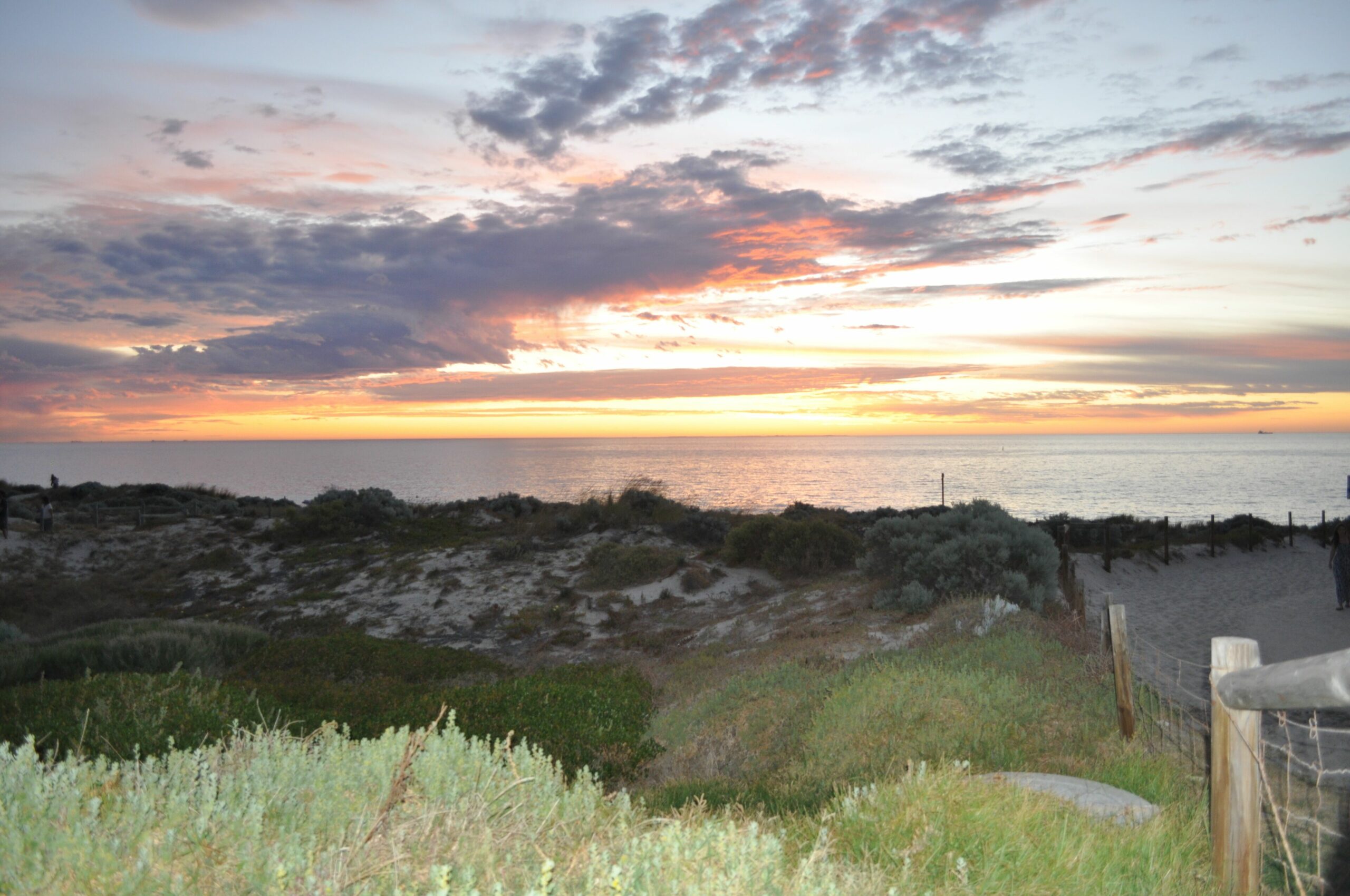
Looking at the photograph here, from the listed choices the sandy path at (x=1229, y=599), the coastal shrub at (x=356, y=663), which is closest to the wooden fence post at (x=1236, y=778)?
the coastal shrub at (x=356, y=663)

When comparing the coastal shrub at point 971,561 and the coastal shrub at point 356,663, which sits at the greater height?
the coastal shrub at point 971,561

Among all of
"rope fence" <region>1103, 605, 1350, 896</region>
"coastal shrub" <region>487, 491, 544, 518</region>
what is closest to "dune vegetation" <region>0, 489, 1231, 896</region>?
"rope fence" <region>1103, 605, 1350, 896</region>

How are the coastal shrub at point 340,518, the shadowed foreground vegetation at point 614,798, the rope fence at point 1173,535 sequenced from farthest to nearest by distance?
the rope fence at point 1173,535, the coastal shrub at point 340,518, the shadowed foreground vegetation at point 614,798

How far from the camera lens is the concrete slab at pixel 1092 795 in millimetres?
4672

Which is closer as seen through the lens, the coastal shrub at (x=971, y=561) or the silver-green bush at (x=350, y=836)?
the silver-green bush at (x=350, y=836)

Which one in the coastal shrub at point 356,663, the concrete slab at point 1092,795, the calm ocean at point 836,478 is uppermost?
the concrete slab at point 1092,795

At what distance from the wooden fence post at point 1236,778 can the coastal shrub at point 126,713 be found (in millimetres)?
6045

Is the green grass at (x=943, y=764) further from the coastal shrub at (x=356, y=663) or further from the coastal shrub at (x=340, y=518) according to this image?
the coastal shrub at (x=340, y=518)

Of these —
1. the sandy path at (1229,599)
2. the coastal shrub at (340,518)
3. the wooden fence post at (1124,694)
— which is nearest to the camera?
the wooden fence post at (1124,694)

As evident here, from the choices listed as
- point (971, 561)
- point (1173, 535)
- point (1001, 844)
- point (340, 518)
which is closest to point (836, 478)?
point (1173, 535)

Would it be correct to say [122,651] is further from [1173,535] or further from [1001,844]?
[1173,535]

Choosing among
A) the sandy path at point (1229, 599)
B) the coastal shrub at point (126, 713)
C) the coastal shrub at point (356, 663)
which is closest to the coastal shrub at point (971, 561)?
the sandy path at point (1229, 599)

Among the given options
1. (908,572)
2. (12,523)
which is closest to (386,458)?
(12,523)

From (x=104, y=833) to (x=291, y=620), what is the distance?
17.0 meters
